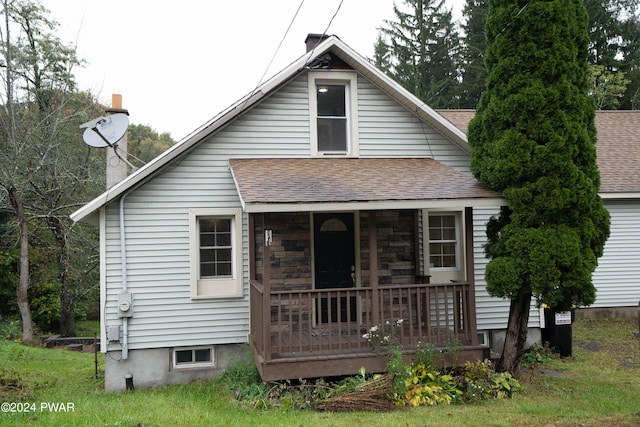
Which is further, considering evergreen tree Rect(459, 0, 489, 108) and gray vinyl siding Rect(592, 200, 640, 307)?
evergreen tree Rect(459, 0, 489, 108)

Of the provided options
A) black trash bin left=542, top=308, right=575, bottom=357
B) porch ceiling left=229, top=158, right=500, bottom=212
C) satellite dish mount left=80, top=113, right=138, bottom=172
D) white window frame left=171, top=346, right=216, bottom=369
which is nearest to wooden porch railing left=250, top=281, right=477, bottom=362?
white window frame left=171, top=346, right=216, bottom=369

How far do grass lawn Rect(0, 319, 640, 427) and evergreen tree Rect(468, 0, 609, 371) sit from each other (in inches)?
57.9

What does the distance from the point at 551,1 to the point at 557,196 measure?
291 cm

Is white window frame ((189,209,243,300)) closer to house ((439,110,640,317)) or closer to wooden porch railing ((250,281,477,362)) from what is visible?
wooden porch railing ((250,281,477,362))

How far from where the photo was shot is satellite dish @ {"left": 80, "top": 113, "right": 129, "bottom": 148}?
982 centimetres

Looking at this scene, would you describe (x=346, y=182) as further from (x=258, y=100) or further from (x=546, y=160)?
(x=546, y=160)

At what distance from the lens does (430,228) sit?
34.9ft

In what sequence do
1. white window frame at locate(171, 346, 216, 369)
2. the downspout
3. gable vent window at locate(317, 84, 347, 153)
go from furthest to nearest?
gable vent window at locate(317, 84, 347, 153), white window frame at locate(171, 346, 216, 369), the downspout

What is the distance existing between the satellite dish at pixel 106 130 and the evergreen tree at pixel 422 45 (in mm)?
25938

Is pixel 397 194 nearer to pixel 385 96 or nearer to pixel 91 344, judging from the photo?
pixel 385 96

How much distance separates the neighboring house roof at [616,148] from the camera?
1365 centimetres

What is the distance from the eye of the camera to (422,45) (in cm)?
3441

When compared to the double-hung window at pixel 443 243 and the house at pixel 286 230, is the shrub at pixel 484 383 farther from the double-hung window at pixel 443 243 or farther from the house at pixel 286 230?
the double-hung window at pixel 443 243

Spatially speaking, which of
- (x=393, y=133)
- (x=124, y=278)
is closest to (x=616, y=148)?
(x=393, y=133)
